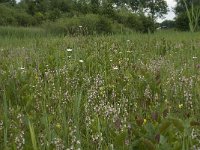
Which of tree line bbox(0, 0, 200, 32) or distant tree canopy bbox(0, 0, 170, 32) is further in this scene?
distant tree canopy bbox(0, 0, 170, 32)

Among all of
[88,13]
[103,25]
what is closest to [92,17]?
[103,25]

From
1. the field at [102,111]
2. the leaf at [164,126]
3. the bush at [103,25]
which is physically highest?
the bush at [103,25]

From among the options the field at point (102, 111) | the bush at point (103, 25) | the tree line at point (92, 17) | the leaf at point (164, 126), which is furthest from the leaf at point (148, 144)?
the bush at point (103, 25)

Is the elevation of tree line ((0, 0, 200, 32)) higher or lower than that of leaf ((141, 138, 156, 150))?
higher

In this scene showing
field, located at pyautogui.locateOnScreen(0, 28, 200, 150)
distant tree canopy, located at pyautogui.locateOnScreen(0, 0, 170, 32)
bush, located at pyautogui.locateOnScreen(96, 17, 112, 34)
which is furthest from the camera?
distant tree canopy, located at pyautogui.locateOnScreen(0, 0, 170, 32)

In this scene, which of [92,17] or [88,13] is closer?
[92,17]

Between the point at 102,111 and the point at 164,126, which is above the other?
the point at 164,126

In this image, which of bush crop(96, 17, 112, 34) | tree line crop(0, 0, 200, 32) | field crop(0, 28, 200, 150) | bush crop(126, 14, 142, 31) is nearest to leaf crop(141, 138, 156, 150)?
field crop(0, 28, 200, 150)

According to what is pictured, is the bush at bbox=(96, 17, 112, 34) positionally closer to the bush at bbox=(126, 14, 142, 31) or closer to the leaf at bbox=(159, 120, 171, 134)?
the bush at bbox=(126, 14, 142, 31)

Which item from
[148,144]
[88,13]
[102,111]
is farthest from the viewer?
[88,13]

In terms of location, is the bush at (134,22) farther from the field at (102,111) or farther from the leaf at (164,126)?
the leaf at (164,126)

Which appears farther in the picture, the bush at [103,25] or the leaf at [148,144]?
the bush at [103,25]

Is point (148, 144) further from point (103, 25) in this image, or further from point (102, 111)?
point (103, 25)

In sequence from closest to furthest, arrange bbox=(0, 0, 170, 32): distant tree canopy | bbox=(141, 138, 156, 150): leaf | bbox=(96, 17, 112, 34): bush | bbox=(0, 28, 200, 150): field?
1. bbox=(141, 138, 156, 150): leaf
2. bbox=(0, 28, 200, 150): field
3. bbox=(96, 17, 112, 34): bush
4. bbox=(0, 0, 170, 32): distant tree canopy
